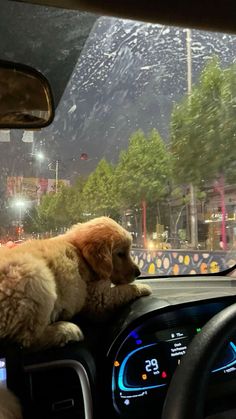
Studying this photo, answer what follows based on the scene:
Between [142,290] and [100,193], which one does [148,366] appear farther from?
[100,193]

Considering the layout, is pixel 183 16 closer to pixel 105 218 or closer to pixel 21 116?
pixel 21 116

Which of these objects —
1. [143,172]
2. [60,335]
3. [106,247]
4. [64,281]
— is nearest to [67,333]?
[60,335]

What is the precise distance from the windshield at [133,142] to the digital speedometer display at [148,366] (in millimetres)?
632

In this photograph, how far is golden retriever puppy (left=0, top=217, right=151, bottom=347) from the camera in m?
2.08

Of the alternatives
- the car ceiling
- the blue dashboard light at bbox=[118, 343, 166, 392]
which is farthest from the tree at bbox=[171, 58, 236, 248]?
the blue dashboard light at bbox=[118, 343, 166, 392]

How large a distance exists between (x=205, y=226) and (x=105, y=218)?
0.93m

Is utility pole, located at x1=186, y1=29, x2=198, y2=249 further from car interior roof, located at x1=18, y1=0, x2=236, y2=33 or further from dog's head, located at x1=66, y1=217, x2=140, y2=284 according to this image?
car interior roof, located at x1=18, y1=0, x2=236, y2=33

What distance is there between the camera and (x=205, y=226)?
11.0ft

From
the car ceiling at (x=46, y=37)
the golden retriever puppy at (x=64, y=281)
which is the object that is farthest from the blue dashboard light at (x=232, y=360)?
the car ceiling at (x=46, y=37)

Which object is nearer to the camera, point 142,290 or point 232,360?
point 232,360

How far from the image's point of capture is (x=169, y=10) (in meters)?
2.19

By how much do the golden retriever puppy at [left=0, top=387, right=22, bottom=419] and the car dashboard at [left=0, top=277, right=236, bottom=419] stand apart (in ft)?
0.13

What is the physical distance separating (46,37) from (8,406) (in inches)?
74.5

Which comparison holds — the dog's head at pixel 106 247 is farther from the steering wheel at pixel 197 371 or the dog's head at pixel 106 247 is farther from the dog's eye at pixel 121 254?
the steering wheel at pixel 197 371
